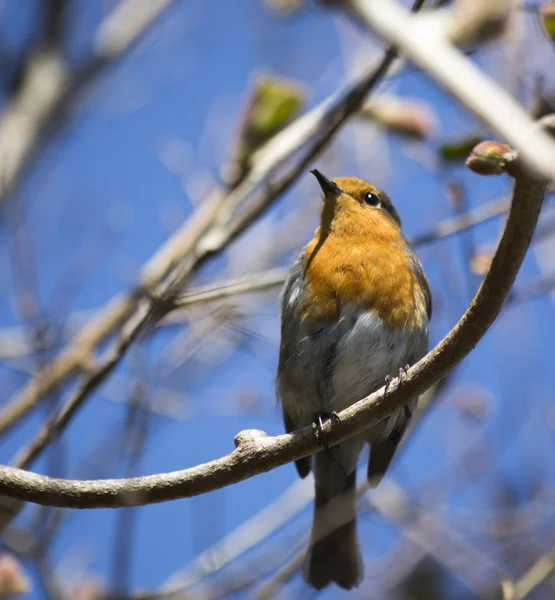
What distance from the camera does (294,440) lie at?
3.25 meters

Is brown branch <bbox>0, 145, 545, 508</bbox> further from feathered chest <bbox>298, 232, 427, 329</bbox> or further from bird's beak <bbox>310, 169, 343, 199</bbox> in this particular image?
bird's beak <bbox>310, 169, 343, 199</bbox>

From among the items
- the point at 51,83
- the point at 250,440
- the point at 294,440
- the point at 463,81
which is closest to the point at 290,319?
the point at 294,440

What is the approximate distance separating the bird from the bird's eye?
0.01 metres

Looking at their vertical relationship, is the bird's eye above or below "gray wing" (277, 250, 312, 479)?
above

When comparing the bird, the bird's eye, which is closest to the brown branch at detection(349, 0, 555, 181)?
the bird

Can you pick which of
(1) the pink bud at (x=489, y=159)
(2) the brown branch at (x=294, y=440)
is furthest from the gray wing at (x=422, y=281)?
(1) the pink bud at (x=489, y=159)

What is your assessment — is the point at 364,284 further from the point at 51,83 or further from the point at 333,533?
the point at 51,83

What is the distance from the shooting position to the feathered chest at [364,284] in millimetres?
4504

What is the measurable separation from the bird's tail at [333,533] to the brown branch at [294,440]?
1745 millimetres

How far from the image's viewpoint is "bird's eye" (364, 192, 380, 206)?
211 inches

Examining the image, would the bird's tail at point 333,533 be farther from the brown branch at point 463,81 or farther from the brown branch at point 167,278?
the brown branch at point 463,81

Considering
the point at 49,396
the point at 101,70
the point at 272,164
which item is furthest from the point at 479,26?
the point at 101,70

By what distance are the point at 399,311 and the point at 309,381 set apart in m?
0.69

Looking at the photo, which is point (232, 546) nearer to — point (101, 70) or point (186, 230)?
point (186, 230)
